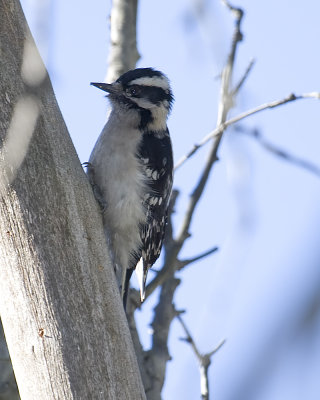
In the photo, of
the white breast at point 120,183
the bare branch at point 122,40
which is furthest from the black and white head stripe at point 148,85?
the white breast at point 120,183

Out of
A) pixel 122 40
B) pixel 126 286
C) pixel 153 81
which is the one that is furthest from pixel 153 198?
pixel 122 40

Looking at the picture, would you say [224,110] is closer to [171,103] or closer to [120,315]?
[171,103]

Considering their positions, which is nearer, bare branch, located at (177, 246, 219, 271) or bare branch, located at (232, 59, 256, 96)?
bare branch, located at (232, 59, 256, 96)

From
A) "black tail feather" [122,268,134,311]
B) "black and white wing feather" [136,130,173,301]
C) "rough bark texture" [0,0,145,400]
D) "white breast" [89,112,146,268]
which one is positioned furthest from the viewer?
"black and white wing feather" [136,130,173,301]

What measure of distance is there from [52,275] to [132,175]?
71.8 inches

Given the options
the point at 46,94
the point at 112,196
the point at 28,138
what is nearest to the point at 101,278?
the point at 28,138

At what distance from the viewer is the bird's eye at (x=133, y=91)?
4840 mm

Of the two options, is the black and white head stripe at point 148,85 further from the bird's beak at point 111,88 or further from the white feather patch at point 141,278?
the white feather patch at point 141,278

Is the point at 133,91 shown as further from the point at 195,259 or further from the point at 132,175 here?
the point at 195,259

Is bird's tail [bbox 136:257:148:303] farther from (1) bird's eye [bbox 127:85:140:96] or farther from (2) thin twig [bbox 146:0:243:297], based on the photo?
(1) bird's eye [bbox 127:85:140:96]

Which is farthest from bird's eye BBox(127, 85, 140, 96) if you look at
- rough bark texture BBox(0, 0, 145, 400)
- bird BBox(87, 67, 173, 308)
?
rough bark texture BBox(0, 0, 145, 400)

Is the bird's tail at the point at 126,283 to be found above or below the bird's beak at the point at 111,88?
below

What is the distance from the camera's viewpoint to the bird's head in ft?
15.8

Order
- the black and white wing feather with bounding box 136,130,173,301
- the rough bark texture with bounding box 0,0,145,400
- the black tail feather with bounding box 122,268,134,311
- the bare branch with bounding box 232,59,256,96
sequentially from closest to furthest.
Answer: the rough bark texture with bounding box 0,0,145,400
the bare branch with bounding box 232,59,256,96
the black tail feather with bounding box 122,268,134,311
the black and white wing feather with bounding box 136,130,173,301
